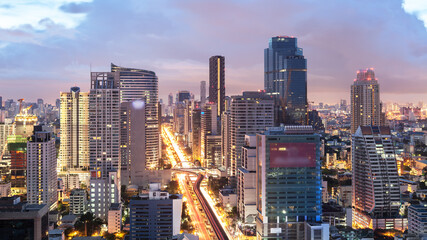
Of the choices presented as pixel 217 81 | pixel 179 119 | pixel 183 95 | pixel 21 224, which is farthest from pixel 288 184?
pixel 183 95

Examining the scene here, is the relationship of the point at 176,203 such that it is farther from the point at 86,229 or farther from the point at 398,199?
the point at 398,199

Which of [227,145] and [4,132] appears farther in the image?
[4,132]

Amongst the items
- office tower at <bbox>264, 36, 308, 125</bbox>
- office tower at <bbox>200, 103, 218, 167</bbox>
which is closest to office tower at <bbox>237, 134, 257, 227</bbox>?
office tower at <bbox>200, 103, 218, 167</bbox>

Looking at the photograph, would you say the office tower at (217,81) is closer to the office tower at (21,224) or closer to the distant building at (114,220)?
the distant building at (114,220)

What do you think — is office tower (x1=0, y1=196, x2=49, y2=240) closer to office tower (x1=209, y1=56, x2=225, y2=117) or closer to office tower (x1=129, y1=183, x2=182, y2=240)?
office tower (x1=129, y1=183, x2=182, y2=240)

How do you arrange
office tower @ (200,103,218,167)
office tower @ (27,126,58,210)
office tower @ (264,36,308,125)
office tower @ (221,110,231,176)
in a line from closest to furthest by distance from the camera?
1. office tower @ (27,126,58,210)
2. office tower @ (221,110,231,176)
3. office tower @ (200,103,218,167)
4. office tower @ (264,36,308,125)

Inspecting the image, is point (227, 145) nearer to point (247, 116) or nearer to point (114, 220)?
point (247, 116)

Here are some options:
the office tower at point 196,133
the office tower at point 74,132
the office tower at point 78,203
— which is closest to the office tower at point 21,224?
the office tower at point 78,203
